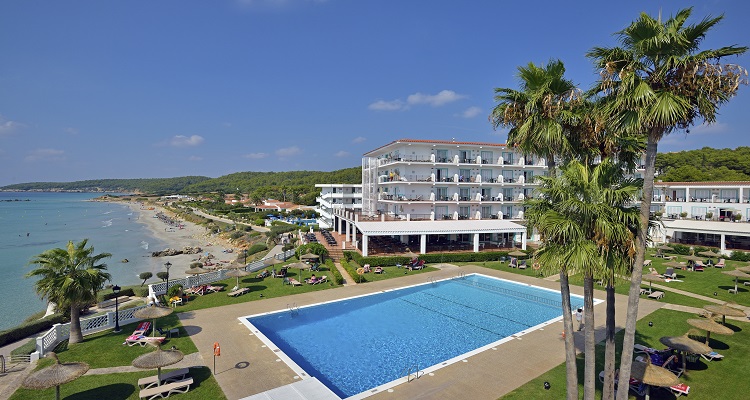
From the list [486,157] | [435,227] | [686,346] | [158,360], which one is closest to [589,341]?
[686,346]

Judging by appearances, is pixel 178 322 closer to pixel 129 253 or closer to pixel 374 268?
pixel 374 268

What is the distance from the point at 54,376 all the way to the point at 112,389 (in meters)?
2.57

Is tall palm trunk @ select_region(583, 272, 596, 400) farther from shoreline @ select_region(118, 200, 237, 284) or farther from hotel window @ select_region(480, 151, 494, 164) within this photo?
shoreline @ select_region(118, 200, 237, 284)

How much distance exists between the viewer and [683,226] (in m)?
47.2

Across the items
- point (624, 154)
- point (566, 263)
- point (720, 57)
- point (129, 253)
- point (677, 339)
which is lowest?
point (129, 253)

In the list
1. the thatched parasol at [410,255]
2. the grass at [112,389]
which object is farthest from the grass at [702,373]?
the thatched parasol at [410,255]

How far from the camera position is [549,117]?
11.1m

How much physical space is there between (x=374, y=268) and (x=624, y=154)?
27.1 m

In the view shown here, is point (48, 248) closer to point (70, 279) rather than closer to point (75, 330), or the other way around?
point (75, 330)

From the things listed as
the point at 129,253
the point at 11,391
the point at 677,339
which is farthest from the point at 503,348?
the point at 129,253

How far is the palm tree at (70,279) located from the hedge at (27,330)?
587cm

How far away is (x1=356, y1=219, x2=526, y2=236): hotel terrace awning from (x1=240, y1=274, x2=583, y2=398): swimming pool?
9912mm

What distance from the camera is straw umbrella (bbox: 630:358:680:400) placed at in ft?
40.3

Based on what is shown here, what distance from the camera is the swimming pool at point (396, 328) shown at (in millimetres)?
17438
